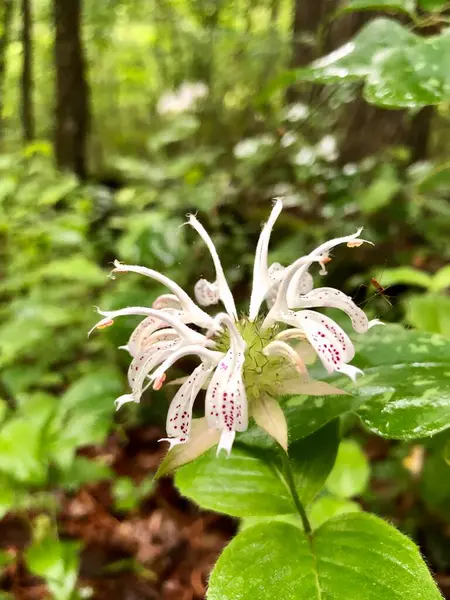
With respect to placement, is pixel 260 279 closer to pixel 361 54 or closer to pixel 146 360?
pixel 146 360

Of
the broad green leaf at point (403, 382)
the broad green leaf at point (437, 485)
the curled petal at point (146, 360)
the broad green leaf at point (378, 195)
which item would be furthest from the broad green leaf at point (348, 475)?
the broad green leaf at point (378, 195)

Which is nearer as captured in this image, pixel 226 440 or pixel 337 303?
pixel 226 440

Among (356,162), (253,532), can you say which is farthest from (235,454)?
(356,162)

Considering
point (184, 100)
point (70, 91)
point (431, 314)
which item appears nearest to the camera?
point (431, 314)

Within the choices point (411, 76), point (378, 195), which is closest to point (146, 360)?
point (411, 76)

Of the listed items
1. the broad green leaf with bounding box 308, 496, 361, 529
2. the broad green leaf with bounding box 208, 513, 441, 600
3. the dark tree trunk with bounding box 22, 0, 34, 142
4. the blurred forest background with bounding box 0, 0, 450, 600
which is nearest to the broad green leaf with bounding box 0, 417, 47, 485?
the blurred forest background with bounding box 0, 0, 450, 600

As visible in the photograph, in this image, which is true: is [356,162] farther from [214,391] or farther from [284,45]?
[214,391]
